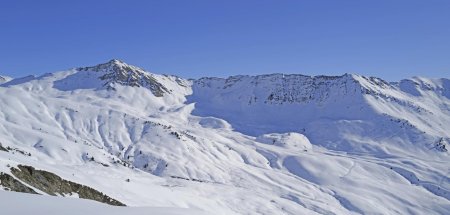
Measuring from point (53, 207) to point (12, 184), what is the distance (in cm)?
2294

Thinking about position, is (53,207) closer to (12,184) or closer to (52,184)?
(12,184)

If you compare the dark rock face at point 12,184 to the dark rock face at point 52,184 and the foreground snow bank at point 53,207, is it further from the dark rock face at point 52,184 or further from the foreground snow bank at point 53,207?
the foreground snow bank at point 53,207

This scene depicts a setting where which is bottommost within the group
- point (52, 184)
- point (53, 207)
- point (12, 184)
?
point (53, 207)

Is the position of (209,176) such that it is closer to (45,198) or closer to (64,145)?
(64,145)

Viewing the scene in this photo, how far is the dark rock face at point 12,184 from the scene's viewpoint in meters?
35.8

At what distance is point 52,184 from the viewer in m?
44.4

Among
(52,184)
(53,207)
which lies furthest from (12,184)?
(53,207)

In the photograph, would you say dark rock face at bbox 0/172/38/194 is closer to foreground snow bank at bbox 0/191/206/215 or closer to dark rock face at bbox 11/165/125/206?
dark rock face at bbox 11/165/125/206

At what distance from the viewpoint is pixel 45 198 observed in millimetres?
18094

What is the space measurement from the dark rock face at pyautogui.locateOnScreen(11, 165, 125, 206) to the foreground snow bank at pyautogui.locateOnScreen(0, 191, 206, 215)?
24394 millimetres

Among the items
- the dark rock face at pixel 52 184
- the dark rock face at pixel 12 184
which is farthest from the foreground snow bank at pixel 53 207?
the dark rock face at pixel 52 184

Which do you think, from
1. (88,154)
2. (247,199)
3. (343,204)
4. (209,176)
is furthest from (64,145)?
(343,204)

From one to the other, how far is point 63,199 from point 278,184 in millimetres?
159439

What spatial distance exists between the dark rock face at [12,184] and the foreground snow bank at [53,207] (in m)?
19.7
